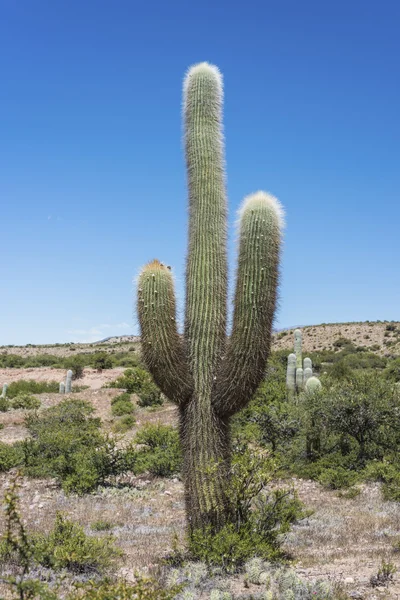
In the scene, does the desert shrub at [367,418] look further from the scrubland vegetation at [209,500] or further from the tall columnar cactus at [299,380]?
the tall columnar cactus at [299,380]

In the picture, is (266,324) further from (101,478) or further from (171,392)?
(101,478)

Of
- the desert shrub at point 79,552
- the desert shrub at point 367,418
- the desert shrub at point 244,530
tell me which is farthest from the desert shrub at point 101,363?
the desert shrub at point 244,530

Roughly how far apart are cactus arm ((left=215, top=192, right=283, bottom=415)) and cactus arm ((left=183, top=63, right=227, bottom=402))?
245 mm

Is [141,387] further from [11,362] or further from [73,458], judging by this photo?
[11,362]

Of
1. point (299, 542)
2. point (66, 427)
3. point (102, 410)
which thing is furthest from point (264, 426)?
point (102, 410)

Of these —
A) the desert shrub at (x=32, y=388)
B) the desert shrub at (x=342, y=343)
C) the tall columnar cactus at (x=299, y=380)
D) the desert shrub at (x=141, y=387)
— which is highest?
the desert shrub at (x=342, y=343)

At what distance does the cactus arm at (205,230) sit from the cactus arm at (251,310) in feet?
0.80

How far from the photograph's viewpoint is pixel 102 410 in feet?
77.2

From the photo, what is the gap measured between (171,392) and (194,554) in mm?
1720

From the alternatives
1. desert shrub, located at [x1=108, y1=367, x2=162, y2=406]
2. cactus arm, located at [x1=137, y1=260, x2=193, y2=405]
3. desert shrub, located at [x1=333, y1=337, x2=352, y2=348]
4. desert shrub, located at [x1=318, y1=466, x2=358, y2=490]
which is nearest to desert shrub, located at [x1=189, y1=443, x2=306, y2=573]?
cactus arm, located at [x1=137, y1=260, x2=193, y2=405]

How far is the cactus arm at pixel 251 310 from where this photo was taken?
254 inches

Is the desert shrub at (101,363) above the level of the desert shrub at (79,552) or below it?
above

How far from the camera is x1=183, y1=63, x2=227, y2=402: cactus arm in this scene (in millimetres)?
6727

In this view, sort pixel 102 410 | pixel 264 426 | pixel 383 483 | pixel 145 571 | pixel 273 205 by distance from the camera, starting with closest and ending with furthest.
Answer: pixel 145 571, pixel 273 205, pixel 383 483, pixel 264 426, pixel 102 410
